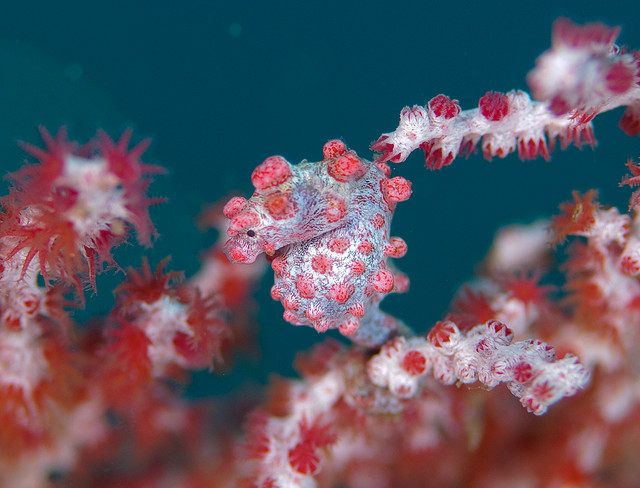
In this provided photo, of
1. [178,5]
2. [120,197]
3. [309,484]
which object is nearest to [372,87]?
[178,5]

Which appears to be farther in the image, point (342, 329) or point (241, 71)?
point (241, 71)

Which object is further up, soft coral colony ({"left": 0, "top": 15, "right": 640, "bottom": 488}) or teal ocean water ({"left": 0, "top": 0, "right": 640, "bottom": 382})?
teal ocean water ({"left": 0, "top": 0, "right": 640, "bottom": 382})

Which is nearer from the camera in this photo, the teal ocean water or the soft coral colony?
the soft coral colony

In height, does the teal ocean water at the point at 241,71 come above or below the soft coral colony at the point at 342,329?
above

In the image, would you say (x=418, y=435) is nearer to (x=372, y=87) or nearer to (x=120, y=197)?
(x=372, y=87)

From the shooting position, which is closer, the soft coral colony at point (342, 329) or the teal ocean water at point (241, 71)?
the soft coral colony at point (342, 329)

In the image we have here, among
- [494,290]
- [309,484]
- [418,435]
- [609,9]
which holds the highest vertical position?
[609,9]

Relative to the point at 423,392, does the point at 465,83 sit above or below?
above

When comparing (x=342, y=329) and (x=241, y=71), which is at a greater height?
(x=241, y=71)
